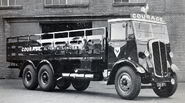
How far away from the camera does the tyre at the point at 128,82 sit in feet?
42.2

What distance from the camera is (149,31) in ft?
46.5

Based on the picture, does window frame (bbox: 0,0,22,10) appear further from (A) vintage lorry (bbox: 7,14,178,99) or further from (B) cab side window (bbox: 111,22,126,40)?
(B) cab side window (bbox: 111,22,126,40)

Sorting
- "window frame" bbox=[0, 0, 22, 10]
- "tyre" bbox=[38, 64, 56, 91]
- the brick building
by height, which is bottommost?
"tyre" bbox=[38, 64, 56, 91]

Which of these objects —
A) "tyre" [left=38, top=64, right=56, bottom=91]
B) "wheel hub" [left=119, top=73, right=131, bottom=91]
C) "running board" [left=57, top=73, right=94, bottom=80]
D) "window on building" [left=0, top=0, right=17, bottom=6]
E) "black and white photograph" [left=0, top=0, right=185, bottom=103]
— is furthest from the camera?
"window on building" [left=0, top=0, right=17, bottom=6]

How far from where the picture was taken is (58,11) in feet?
80.2

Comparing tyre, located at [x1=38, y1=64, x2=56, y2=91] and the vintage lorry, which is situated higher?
the vintage lorry

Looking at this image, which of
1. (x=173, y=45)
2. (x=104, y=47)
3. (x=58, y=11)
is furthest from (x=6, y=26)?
(x=104, y=47)

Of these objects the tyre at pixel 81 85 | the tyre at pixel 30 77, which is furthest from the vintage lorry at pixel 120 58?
the tyre at pixel 81 85

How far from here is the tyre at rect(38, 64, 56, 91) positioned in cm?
1638

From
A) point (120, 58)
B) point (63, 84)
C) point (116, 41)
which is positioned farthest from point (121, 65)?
point (63, 84)

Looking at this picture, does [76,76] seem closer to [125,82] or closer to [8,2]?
[125,82]

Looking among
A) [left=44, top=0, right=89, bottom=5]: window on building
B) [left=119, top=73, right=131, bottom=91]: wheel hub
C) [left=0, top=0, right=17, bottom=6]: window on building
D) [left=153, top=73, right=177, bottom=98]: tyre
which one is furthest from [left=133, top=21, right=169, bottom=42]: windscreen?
[left=0, top=0, right=17, bottom=6]: window on building

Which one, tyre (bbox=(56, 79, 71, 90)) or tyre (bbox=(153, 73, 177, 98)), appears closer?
tyre (bbox=(153, 73, 177, 98))

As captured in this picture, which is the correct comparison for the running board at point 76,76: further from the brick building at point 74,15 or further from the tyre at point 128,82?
the brick building at point 74,15
